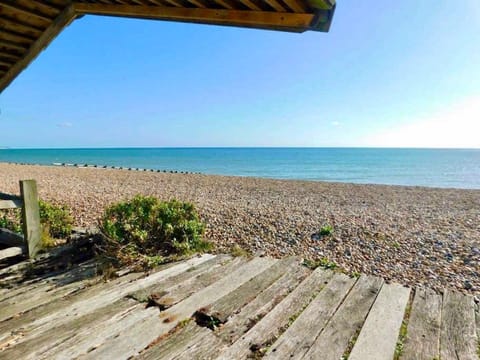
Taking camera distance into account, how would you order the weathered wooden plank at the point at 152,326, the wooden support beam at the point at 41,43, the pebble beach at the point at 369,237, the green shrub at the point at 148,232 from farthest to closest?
the pebble beach at the point at 369,237, the green shrub at the point at 148,232, the wooden support beam at the point at 41,43, the weathered wooden plank at the point at 152,326

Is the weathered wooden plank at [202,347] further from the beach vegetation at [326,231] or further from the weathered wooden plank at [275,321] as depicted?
the beach vegetation at [326,231]

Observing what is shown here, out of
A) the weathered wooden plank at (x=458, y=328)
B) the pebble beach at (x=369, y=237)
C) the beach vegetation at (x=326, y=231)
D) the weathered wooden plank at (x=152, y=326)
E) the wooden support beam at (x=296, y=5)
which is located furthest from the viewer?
the beach vegetation at (x=326, y=231)

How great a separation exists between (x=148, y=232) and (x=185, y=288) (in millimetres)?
1490

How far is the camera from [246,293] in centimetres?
288

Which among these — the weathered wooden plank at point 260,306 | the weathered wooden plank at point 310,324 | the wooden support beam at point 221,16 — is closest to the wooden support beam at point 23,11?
the wooden support beam at point 221,16

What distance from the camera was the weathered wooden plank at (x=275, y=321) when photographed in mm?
2031

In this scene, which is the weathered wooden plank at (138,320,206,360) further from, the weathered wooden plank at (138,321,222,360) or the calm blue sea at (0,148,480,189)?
the calm blue sea at (0,148,480,189)

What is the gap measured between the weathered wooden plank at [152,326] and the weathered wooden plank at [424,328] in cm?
158

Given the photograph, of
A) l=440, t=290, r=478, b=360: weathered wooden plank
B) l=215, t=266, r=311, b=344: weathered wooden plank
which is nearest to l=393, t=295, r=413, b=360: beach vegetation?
l=440, t=290, r=478, b=360: weathered wooden plank

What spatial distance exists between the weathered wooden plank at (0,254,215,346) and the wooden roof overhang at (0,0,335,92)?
2465 mm

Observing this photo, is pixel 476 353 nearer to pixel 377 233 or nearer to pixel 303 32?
pixel 303 32

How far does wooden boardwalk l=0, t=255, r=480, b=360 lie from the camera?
203 cm

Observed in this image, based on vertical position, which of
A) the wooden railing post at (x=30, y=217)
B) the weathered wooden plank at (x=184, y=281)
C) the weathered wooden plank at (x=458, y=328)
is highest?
the wooden railing post at (x=30, y=217)

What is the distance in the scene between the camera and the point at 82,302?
2.65m
